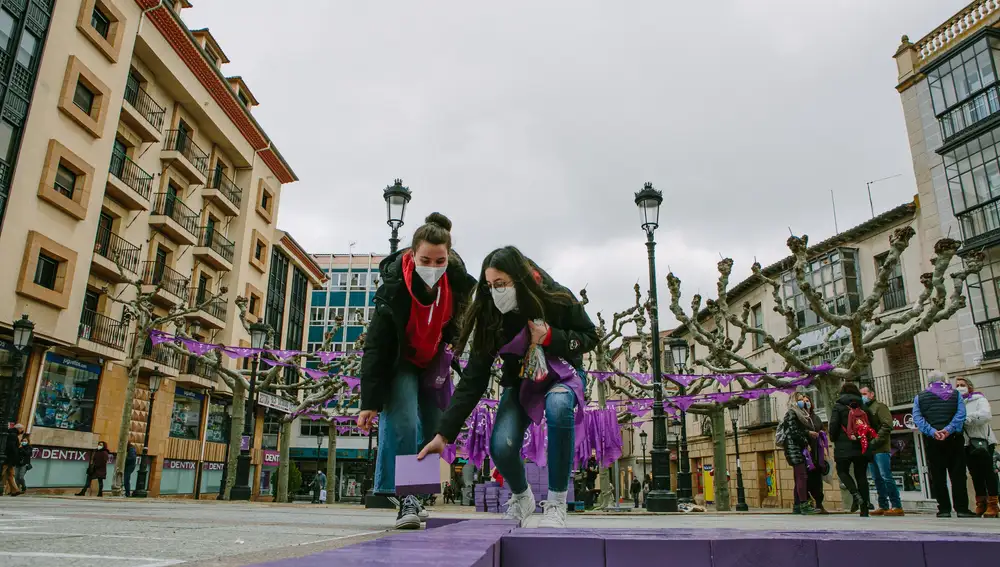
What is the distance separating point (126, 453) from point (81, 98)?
12.5m

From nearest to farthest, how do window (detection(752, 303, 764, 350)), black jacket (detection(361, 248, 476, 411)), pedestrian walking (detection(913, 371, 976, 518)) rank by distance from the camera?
black jacket (detection(361, 248, 476, 411))
pedestrian walking (detection(913, 371, 976, 518))
window (detection(752, 303, 764, 350))

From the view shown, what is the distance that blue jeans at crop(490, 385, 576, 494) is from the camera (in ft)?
11.5

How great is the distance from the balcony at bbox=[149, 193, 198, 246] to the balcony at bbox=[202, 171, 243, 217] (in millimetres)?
1440

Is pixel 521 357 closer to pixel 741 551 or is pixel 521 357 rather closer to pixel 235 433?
pixel 741 551

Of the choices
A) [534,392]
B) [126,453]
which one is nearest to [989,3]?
[534,392]

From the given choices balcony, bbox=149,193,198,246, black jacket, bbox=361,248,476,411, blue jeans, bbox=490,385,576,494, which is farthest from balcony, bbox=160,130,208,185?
blue jeans, bbox=490,385,576,494

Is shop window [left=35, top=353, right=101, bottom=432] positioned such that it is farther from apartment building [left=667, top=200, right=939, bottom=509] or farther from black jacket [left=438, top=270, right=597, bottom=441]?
apartment building [left=667, top=200, right=939, bottom=509]

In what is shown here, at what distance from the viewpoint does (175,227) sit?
28.4 meters

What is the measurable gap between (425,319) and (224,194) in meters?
33.6

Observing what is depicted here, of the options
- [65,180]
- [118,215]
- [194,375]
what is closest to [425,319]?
[65,180]

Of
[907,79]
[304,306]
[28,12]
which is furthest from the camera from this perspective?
[304,306]

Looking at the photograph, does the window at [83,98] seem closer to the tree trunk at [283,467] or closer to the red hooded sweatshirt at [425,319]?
the tree trunk at [283,467]

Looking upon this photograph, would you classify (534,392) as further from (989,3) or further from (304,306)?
(304,306)

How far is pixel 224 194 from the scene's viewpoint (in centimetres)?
3400
